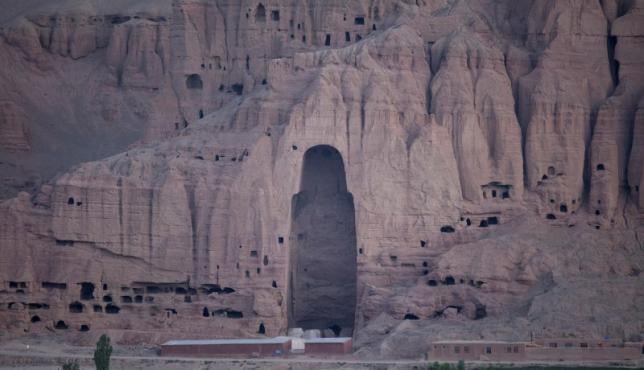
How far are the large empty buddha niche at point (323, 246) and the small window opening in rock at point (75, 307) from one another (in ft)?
24.9

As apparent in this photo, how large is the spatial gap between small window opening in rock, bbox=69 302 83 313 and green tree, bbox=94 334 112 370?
279 inches

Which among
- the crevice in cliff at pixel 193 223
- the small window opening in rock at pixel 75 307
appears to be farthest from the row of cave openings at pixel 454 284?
the small window opening in rock at pixel 75 307

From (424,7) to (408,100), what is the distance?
20.3ft

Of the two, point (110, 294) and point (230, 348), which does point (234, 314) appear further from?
point (110, 294)

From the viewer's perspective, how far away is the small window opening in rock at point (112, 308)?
311 ft

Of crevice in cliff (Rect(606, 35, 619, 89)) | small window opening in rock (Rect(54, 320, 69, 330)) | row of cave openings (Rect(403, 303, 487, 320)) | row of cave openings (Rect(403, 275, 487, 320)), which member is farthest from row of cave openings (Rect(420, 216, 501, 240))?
small window opening in rock (Rect(54, 320, 69, 330))

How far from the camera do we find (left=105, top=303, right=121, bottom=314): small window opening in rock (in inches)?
3726

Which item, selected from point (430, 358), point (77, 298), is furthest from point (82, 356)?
point (430, 358)

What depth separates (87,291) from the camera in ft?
312

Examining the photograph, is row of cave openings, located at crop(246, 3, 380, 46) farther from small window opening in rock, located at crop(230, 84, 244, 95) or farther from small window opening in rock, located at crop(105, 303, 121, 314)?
small window opening in rock, located at crop(105, 303, 121, 314)

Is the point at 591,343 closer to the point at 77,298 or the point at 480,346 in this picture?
the point at 480,346

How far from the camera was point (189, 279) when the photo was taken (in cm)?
9438

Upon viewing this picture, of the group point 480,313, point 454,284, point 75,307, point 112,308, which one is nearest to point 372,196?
point 454,284

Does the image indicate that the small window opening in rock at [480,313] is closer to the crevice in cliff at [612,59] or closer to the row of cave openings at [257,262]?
the row of cave openings at [257,262]
